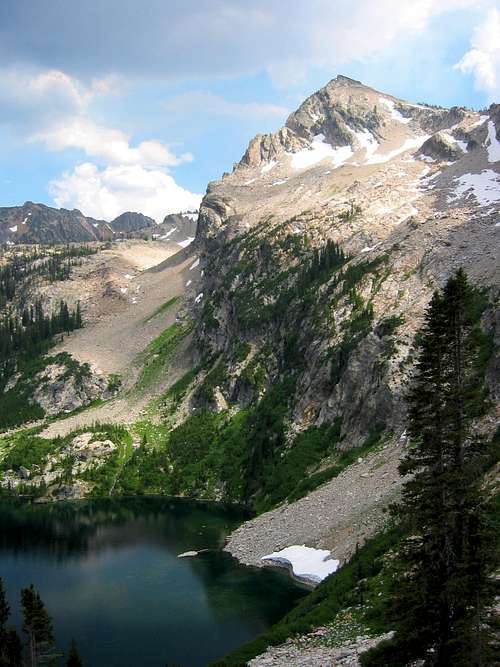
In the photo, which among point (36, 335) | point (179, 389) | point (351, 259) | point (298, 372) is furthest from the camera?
point (36, 335)

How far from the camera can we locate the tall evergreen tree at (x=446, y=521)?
2158cm

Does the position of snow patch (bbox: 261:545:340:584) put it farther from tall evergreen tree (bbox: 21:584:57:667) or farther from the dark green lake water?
tall evergreen tree (bbox: 21:584:57:667)

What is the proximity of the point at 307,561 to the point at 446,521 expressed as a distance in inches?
1588

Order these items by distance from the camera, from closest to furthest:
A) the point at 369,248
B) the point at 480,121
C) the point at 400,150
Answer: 1. the point at 369,248
2. the point at 480,121
3. the point at 400,150

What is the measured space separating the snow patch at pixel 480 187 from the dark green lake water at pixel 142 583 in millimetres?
79147

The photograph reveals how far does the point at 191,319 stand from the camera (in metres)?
174

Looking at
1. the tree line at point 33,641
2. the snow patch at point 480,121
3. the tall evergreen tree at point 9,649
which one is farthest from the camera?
the snow patch at point 480,121

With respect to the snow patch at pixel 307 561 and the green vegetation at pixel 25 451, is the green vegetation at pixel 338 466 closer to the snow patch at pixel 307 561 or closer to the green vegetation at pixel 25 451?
the snow patch at pixel 307 561

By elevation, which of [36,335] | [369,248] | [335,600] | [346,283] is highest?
[369,248]

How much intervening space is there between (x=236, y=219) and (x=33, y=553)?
123 m

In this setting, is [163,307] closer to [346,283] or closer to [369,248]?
[369,248]

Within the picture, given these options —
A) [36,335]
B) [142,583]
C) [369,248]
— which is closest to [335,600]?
[142,583]

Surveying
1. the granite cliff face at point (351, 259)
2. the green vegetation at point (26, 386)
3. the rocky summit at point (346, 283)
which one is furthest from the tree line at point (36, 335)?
the granite cliff face at point (351, 259)

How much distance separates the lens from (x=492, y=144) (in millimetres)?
143750
